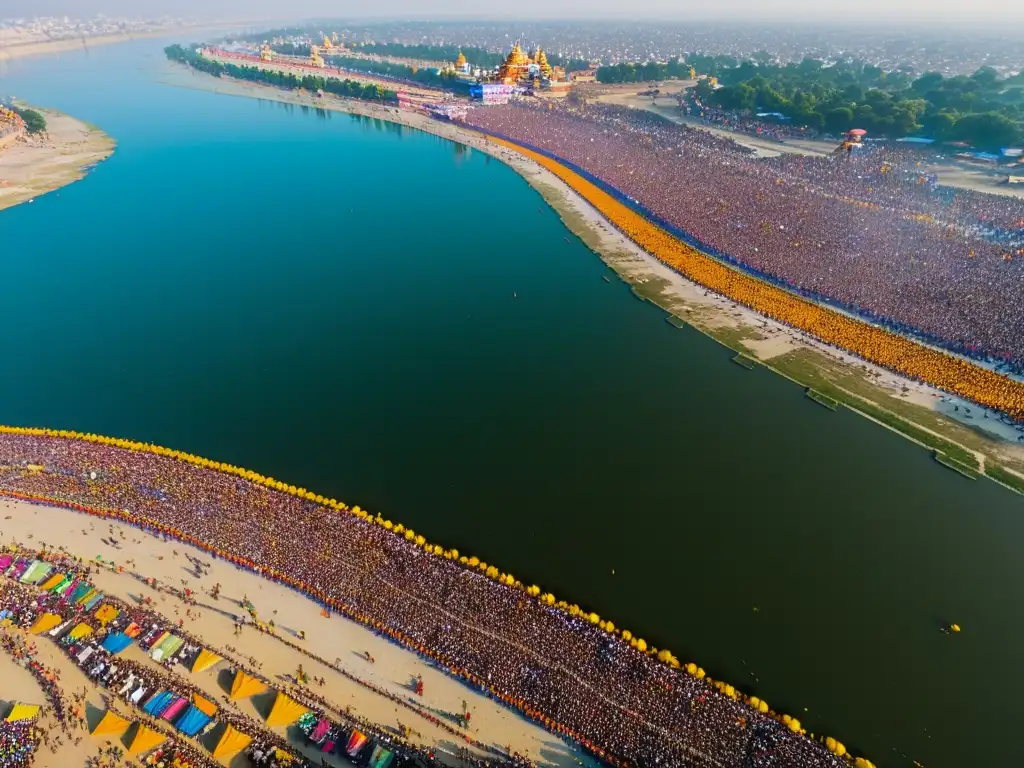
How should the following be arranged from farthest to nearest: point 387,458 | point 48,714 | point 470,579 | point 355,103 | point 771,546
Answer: point 355,103
point 387,458
point 771,546
point 470,579
point 48,714

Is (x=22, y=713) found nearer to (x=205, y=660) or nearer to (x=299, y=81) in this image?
(x=205, y=660)

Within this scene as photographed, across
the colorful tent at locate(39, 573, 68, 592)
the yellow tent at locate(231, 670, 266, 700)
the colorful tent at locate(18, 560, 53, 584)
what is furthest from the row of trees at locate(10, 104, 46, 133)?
the yellow tent at locate(231, 670, 266, 700)

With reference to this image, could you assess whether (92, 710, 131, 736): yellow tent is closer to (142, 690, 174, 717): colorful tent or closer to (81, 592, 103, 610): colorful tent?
(142, 690, 174, 717): colorful tent

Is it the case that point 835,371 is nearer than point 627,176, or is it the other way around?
point 835,371

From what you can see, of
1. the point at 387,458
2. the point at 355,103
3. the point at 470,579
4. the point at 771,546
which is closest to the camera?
the point at 470,579

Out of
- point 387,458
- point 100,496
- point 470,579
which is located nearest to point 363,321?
point 387,458

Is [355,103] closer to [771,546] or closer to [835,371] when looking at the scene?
[835,371]

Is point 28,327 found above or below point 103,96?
above

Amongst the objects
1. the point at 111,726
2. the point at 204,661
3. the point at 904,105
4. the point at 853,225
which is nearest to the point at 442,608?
the point at 204,661
